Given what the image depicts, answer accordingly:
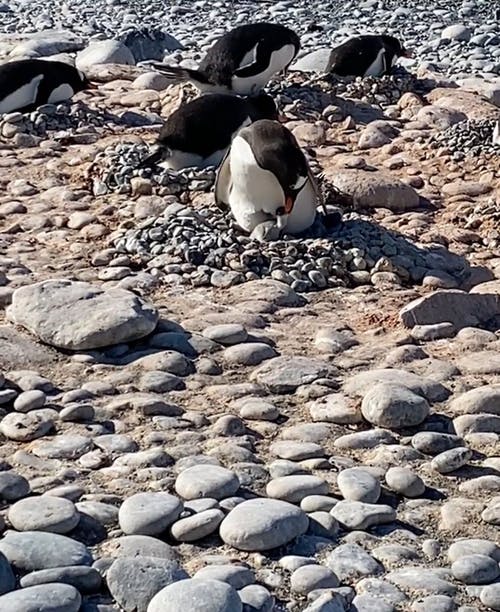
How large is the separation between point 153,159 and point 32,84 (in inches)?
74.3

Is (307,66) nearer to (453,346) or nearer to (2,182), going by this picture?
(2,182)

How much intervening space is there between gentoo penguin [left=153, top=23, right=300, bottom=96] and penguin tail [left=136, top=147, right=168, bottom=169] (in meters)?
1.97

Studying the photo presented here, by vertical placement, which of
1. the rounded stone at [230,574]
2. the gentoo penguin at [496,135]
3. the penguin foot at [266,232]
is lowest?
the gentoo penguin at [496,135]

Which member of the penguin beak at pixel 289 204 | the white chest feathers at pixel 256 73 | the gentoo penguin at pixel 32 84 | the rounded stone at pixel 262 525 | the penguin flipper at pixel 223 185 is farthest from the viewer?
the white chest feathers at pixel 256 73

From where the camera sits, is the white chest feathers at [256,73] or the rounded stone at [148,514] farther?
the white chest feathers at [256,73]

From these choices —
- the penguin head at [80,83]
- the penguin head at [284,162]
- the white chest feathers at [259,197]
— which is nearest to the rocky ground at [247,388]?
the white chest feathers at [259,197]

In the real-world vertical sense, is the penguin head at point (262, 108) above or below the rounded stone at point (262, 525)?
below

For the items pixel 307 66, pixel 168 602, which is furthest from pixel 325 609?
pixel 307 66

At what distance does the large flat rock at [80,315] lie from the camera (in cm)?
438

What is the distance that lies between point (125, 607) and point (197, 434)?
3.51 ft

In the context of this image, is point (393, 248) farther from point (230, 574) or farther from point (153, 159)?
point (230, 574)

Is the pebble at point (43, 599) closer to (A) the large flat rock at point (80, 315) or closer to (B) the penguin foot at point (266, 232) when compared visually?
(A) the large flat rock at point (80, 315)

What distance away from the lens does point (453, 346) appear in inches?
179

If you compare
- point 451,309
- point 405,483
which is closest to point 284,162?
point 451,309
